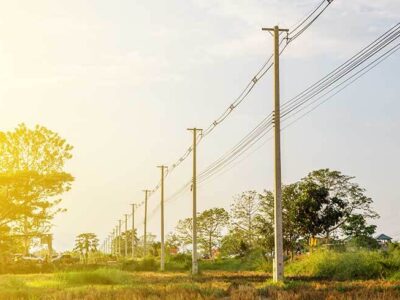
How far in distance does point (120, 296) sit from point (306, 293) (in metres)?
5.39

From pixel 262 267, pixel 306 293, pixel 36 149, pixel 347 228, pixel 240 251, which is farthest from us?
pixel 240 251

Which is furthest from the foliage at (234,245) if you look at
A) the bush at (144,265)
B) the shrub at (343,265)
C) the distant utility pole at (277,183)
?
the distant utility pole at (277,183)

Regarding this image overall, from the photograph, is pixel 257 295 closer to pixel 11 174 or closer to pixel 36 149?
pixel 11 174

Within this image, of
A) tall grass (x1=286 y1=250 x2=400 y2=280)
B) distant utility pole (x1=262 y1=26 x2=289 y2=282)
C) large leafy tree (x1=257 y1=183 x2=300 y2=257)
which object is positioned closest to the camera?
distant utility pole (x1=262 y1=26 x2=289 y2=282)

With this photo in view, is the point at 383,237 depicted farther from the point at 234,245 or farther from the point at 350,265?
the point at 350,265

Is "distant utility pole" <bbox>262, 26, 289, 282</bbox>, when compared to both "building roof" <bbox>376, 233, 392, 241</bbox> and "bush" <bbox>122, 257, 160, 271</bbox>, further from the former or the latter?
"building roof" <bbox>376, 233, 392, 241</bbox>

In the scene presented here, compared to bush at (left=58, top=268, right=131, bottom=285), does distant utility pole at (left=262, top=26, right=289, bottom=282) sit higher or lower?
higher

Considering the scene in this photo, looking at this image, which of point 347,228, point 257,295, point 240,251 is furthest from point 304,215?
point 257,295

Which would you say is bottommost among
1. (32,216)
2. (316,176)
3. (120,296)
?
(120,296)

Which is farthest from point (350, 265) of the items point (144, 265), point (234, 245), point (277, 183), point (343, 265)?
point (234, 245)

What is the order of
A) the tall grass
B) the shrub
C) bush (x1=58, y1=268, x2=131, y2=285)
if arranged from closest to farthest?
the tall grass, the shrub, bush (x1=58, y1=268, x2=131, y2=285)

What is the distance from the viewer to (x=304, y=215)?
2287 inches

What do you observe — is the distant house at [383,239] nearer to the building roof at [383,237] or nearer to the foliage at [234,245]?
the building roof at [383,237]

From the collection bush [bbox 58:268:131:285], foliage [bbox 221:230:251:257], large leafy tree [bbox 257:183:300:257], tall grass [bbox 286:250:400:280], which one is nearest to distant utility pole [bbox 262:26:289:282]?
tall grass [bbox 286:250:400:280]
